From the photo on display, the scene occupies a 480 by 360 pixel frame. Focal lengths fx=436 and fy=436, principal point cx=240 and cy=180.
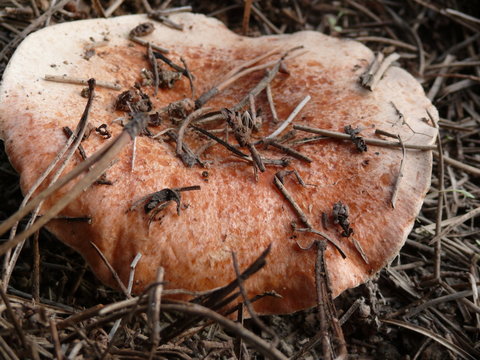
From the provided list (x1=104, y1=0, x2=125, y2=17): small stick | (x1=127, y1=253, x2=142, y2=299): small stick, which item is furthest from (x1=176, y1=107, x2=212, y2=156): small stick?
(x1=104, y1=0, x2=125, y2=17): small stick

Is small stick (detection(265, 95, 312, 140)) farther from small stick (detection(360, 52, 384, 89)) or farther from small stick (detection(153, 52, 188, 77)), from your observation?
small stick (detection(153, 52, 188, 77))

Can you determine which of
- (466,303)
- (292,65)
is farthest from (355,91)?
(466,303)

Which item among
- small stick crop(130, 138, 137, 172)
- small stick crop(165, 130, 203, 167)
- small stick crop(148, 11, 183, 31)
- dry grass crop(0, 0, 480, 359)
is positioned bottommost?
dry grass crop(0, 0, 480, 359)

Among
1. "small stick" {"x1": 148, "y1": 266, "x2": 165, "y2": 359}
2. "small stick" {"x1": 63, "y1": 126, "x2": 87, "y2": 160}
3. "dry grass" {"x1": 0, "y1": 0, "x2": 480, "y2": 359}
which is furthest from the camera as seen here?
"small stick" {"x1": 63, "y1": 126, "x2": 87, "y2": 160}

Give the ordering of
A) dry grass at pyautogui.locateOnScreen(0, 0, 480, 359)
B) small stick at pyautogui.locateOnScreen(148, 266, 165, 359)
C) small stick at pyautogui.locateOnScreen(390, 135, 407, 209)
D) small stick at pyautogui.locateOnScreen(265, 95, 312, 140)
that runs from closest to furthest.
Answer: small stick at pyautogui.locateOnScreen(148, 266, 165, 359) < dry grass at pyautogui.locateOnScreen(0, 0, 480, 359) < small stick at pyautogui.locateOnScreen(390, 135, 407, 209) < small stick at pyautogui.locateOnScreen(265, 95, 312, 140)

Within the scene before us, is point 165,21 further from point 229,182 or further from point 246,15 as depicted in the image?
point 229,182

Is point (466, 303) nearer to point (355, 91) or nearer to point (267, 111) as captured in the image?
point (355, 91)
